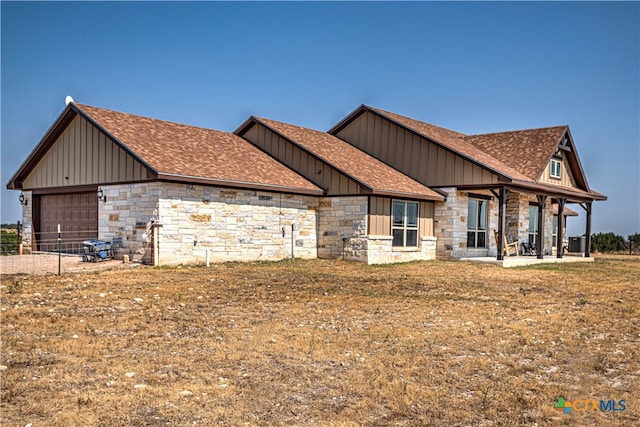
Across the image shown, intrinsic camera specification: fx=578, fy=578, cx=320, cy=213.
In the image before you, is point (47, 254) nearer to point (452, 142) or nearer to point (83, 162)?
point (83, 162)

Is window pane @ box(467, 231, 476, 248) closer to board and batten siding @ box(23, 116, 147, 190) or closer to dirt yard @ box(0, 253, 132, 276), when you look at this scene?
board and batten siding @ box(23, 116, 147, 190)

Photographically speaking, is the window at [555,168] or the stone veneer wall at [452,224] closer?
the stone veneer wall at [452,224]

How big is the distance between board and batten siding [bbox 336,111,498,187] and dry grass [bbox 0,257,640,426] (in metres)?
10.5

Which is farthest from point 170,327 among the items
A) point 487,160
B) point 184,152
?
point 487,160

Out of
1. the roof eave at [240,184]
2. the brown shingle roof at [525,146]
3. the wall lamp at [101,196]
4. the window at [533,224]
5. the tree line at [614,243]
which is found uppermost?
the brown shingle roof at [525,146]

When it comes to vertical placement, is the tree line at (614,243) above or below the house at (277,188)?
below

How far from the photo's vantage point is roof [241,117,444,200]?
73.0 ft

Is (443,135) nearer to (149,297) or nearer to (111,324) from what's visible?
(149,297)

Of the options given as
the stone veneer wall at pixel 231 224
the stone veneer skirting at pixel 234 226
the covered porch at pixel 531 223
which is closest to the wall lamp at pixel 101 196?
the stone veneer skirting at pixel 234 226

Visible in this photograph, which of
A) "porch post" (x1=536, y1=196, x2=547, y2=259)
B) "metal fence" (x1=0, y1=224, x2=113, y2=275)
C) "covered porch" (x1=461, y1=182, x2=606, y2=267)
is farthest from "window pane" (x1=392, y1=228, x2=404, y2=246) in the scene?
"metal fence" (x1=0, y1=224, x2=113, y2=275)

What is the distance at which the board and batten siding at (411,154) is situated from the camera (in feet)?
78.4

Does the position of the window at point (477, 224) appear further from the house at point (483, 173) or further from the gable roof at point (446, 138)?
the gable roof at point (446, 138)

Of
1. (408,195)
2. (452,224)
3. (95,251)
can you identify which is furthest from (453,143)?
(95,251)

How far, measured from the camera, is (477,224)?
2575cm
